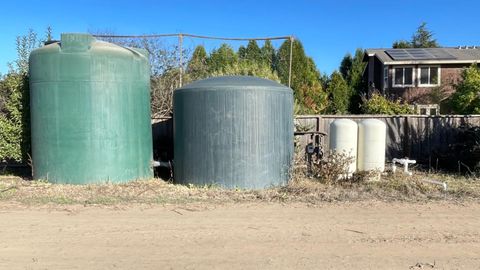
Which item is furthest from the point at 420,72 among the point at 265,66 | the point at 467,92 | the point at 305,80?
the point at 265,66

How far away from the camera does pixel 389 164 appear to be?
1363 centimetres

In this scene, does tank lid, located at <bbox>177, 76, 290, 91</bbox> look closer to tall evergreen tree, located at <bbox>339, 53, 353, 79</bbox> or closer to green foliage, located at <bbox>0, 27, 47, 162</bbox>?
green foliage, located at <bbox>0, 27, 47, 162</bbox>

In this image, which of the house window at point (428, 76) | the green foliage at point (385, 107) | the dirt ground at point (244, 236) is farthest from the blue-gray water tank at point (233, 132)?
the house window at point (428, 76)

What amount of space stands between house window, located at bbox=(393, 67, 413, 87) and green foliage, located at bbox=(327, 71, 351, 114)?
128 inches

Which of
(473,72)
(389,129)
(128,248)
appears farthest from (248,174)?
(473,72)

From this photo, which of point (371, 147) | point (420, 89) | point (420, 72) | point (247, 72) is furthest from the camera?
point (420, 72)

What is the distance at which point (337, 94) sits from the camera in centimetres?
3247

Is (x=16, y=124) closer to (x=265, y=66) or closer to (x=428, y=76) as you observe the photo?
(x=265, y=66)

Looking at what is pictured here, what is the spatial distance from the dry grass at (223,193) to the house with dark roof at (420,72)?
22169 millimetres

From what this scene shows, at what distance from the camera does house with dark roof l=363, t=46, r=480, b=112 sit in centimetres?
3130

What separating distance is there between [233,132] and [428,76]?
84.0ft

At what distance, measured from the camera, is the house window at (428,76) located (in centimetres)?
3188

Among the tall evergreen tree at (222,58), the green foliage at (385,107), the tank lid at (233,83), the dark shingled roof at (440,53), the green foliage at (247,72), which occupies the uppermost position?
the dark shingled roof at (440,53)

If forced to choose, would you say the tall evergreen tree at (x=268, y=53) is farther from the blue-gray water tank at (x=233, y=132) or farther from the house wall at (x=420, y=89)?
the house wall at (x=420, y=89)
